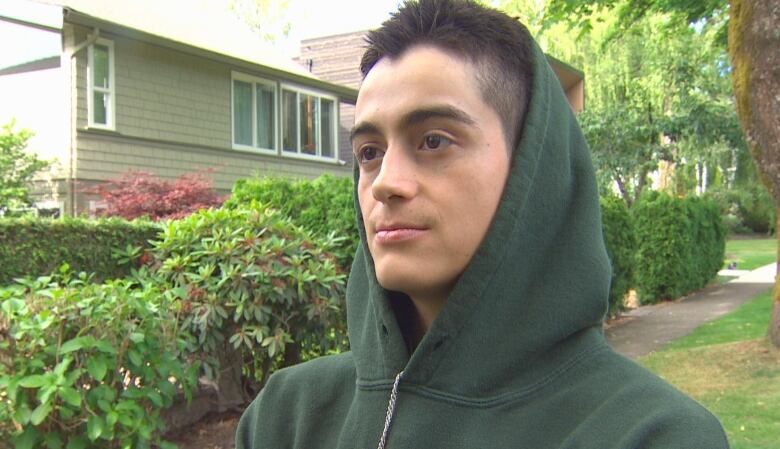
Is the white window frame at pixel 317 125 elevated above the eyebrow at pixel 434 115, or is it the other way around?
the white window frame at pixel 317 125

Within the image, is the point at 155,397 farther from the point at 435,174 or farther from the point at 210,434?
the point at 435,174

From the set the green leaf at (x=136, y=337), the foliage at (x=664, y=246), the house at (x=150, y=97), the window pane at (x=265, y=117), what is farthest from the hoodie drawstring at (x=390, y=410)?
the window pane at (x=265, y=117)

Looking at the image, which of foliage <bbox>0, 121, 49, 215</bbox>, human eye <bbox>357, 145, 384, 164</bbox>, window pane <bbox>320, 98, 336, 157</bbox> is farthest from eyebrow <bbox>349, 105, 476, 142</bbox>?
window pane <bbox>320, 98, 336, 157</bbox>

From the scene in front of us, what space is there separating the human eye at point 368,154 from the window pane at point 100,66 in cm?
1319

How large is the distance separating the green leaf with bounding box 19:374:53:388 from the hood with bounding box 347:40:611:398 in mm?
2629

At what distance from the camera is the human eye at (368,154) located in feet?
4.75

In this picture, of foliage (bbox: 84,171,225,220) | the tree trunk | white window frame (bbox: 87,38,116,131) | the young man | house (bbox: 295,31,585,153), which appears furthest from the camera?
house (bbox: 295,31,585,153)

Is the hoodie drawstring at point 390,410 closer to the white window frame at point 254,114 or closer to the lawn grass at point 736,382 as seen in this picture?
the lawn grass at point 736,382

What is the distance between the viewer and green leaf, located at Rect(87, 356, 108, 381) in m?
3.60

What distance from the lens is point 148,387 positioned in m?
4.06

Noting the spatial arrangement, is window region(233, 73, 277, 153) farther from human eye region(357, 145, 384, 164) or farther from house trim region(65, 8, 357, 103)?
human eye region(357, 145, 384, 164)

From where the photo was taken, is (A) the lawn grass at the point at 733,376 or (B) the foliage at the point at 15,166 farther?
(B) the foliage at the point at 15,166

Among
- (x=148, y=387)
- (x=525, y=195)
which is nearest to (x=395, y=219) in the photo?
(x=525, y=195)

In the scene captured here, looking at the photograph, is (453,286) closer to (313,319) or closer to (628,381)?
(628,381)
